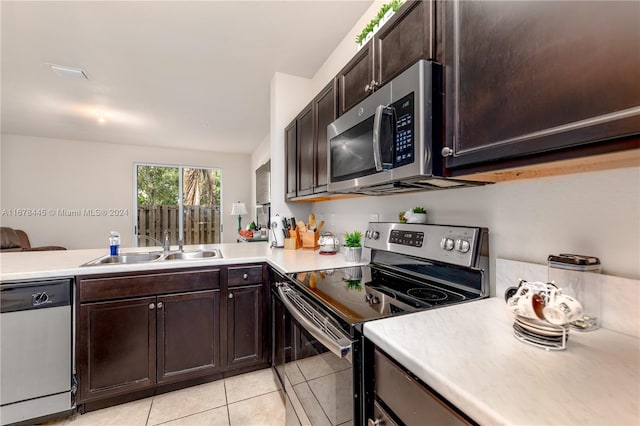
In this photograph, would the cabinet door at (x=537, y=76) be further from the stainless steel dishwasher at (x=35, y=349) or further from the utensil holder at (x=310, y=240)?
the stainless steel dishwasher at (x=35, y=349)

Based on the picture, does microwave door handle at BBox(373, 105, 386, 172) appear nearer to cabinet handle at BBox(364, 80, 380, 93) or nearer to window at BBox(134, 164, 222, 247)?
cabinet handle at BBox(364, 80, 380, 93)

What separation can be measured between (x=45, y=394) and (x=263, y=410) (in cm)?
122

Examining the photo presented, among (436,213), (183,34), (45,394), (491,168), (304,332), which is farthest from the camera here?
(183,34)

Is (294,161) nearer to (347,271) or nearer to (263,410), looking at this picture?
(347,271)

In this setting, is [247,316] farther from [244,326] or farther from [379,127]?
[379,127]

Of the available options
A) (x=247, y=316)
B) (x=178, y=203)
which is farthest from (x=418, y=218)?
(x=178, y=203)

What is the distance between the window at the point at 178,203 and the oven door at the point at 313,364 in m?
4.87

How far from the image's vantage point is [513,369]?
583 mm

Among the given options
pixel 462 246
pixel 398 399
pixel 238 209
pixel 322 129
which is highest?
pixel 322 129

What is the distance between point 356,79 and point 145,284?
178cm

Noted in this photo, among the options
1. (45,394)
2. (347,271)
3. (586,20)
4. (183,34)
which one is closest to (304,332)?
(347,271)

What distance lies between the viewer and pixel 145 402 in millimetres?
1771

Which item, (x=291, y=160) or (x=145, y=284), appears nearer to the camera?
(x=145, y=284)

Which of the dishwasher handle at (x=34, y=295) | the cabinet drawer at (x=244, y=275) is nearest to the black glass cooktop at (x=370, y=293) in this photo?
the cabinet drawer at (x=244, y=275)
